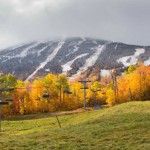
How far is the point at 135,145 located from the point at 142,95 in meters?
107

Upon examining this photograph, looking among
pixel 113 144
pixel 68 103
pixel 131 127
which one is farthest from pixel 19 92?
pixel 113 144

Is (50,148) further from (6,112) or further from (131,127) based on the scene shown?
(6,112)

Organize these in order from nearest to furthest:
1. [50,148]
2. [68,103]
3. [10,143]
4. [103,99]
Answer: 1. [50,148]
2. [10,143]
3. [68,103]
4. [103,99]

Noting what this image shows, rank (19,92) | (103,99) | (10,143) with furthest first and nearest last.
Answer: (103,99) → (19,92) → (10,143)

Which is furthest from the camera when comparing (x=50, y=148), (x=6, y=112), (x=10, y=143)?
(x=6, y=112)

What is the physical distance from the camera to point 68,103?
147 meters

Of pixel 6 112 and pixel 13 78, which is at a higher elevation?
pixel 13 78

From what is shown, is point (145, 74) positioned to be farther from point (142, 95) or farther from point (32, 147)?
point (32, 147)

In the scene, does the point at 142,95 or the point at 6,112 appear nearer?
the point at 6,112

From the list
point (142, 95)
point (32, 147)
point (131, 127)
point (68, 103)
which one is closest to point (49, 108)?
point (68, 103)

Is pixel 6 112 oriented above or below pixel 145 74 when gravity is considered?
below

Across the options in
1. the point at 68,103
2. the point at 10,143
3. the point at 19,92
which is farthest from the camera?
the point at 68,103

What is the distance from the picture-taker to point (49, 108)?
138125 millimetres

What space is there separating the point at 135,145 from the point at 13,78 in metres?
106
